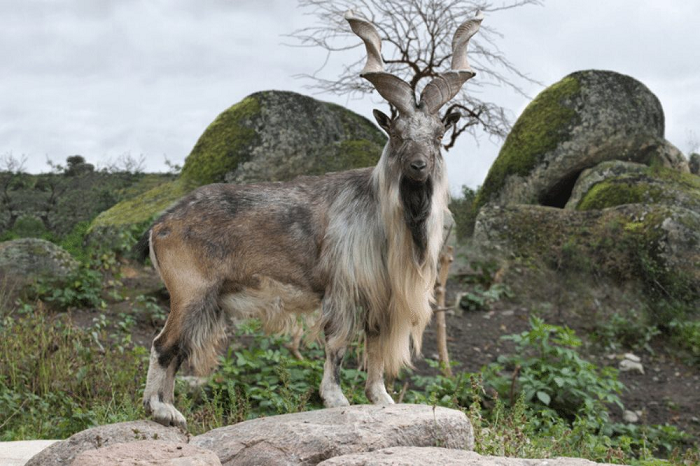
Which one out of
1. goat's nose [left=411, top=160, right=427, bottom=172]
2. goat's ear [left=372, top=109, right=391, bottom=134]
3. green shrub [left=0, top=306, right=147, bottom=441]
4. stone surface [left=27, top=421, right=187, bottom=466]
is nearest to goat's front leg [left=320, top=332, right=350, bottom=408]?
stone surface [left=27, top=421, right=187, bottom=466]

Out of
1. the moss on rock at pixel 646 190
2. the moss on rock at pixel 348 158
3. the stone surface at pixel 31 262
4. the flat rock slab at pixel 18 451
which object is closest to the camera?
the flat rock slab at pixel 18 451

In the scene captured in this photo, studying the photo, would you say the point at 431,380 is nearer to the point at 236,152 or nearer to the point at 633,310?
the point at 633,310

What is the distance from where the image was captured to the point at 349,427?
4207 mm

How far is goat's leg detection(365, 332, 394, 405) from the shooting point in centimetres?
498

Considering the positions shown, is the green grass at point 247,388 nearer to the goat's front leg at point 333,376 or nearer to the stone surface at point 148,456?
the goat's front leg at point 333,376

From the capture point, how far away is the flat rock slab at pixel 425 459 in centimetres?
354

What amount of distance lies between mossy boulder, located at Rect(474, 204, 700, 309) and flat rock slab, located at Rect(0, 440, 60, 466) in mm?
7140

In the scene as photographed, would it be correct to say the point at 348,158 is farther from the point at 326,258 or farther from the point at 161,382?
the point at 161,382

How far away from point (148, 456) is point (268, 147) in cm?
736

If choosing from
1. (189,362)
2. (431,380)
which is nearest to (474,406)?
(189,362)

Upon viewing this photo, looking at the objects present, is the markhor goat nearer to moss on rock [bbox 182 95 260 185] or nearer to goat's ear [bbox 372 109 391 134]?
goat's ear [bbox 372 109 391 134]

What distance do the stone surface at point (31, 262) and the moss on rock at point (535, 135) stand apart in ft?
23.7

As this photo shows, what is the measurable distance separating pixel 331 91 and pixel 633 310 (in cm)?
516

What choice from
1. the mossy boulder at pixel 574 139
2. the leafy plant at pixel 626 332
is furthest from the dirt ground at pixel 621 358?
the mossy boulder at pixel 574 139
